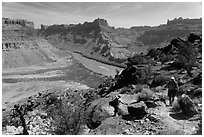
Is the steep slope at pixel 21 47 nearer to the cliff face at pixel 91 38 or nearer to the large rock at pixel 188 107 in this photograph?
the cliff face at pixel 91 38

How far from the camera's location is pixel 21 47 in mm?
84500

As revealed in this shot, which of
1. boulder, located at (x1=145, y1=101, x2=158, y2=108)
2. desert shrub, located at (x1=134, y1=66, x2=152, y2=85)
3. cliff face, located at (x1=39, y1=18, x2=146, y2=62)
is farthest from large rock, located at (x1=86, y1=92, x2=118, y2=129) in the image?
cliff face, located at (x1=39, y1=18, x2=146, y2=62)

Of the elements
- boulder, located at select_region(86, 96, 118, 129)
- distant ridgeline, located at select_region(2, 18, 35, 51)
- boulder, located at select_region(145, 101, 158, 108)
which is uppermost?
distant ridgeline, located at select_region(2, 18, 35, 51)

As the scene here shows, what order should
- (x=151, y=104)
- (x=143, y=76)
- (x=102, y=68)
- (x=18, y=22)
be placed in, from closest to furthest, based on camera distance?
(x=151, y=104), (x=143, y=76), (x=102, y=68), (x=18, y=22)

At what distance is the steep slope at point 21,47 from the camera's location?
76062 millimetres

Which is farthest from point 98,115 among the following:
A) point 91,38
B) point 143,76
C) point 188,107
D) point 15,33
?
point 91,38

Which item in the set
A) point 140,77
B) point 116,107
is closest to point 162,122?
point 116,107

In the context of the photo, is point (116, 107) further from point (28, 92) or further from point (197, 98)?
point (28, 92)

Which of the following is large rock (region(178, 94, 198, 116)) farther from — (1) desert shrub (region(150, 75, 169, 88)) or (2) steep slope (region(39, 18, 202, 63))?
(2) steep slope (region(39, 18, 202, 63))

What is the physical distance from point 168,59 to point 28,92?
2299cm

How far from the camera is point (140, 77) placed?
18344 millimetres

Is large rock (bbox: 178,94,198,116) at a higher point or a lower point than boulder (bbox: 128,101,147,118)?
higher

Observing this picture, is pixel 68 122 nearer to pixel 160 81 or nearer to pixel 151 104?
pixel 151 104

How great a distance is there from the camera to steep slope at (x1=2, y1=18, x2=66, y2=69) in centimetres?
7606
